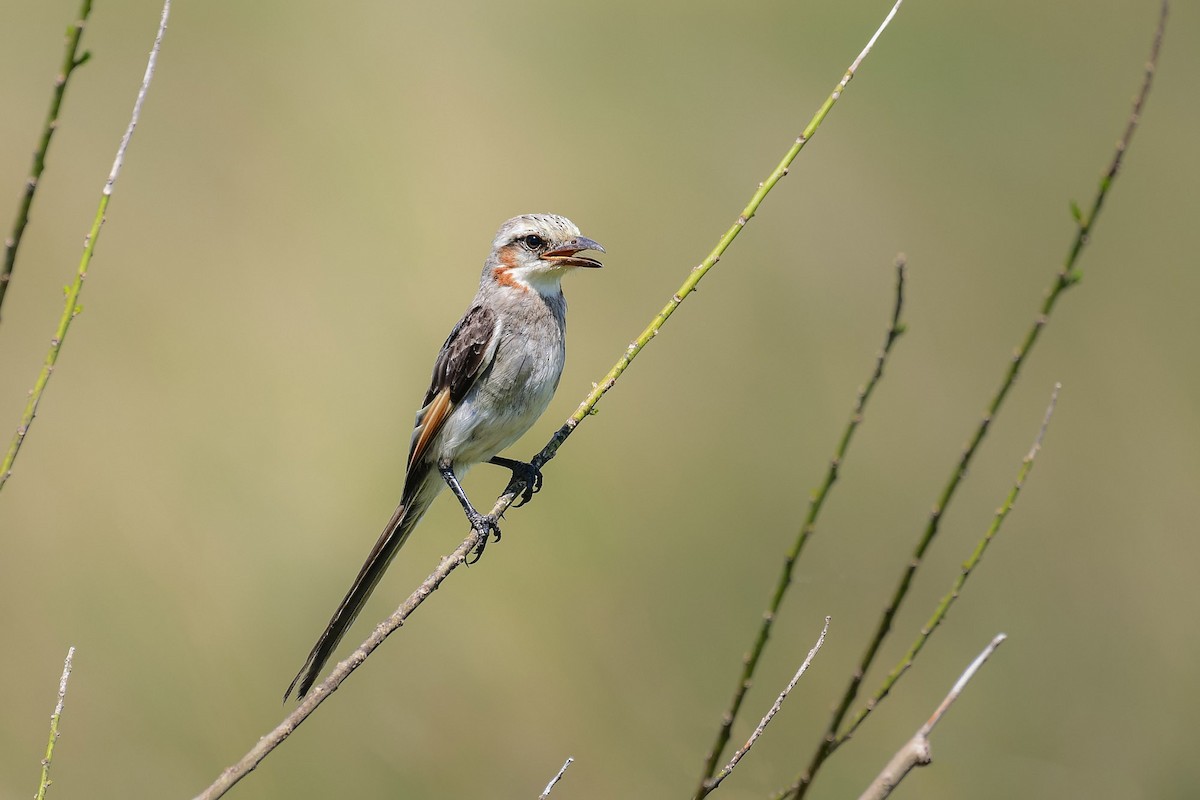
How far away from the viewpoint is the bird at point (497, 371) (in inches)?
177

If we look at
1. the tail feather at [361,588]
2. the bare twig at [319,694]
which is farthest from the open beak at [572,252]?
the bare twig at [319,694]

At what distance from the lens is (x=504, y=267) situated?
4.72 meters

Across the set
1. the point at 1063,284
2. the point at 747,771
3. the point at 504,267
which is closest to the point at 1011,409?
the point at 747,771

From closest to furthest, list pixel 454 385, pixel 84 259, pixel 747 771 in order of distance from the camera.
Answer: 1. pixel 84 259
2. pixel 454 385
3. pixel 747 771

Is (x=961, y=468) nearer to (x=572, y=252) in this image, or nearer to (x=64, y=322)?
(x=64, y=322)

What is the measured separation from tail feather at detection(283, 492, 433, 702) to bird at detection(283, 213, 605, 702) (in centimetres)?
6

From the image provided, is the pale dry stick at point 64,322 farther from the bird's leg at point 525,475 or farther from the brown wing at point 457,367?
the brown wing at point 457,367

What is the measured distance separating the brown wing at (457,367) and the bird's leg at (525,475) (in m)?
0.31

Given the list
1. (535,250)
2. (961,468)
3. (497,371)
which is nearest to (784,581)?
(961,468)

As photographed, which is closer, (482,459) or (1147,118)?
(482,459)

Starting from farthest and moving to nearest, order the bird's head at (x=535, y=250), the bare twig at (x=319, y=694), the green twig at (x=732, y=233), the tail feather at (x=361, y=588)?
the bird's head at (x=535, y=250), the tail feather at (x=361, y=588), the green twig at (x=732, y=233), the bare twig at (x=319, y=694)

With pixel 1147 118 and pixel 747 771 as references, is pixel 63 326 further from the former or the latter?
pixel 1147 118

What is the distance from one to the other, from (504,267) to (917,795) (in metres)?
4.66

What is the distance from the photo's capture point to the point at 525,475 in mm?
3707
